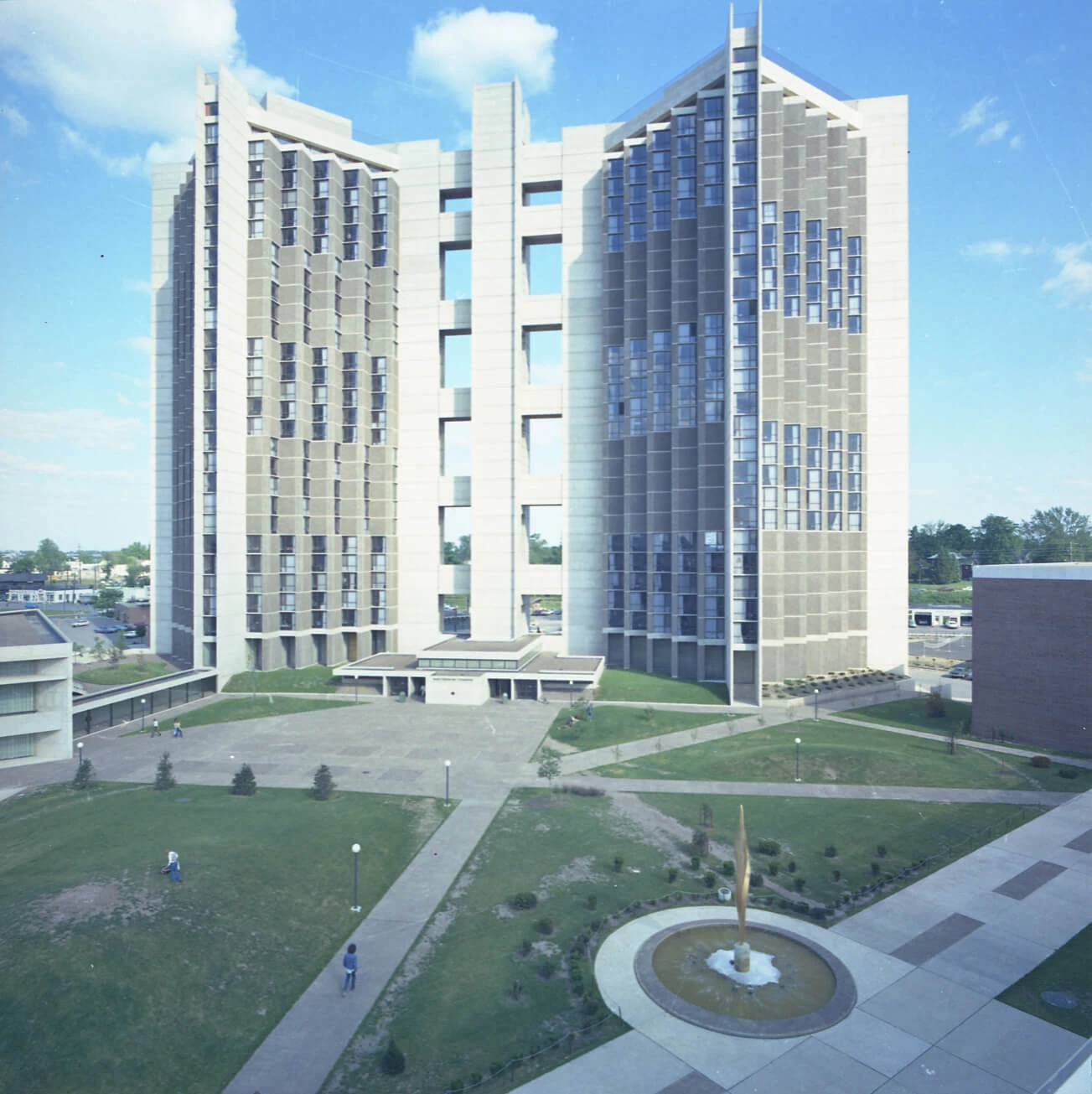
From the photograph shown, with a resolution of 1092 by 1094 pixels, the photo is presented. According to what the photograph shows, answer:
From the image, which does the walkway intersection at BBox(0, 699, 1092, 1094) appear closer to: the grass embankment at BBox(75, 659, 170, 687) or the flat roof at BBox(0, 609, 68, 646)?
the flat roof at BBox(0, 609, 68, 646)

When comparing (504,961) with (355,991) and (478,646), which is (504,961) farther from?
(478,646)

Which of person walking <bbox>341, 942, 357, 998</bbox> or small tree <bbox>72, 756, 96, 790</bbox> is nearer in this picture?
person walking <bbox>341, 942, 357, 998</bbox>

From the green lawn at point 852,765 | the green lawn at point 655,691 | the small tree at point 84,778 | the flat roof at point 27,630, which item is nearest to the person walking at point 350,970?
the green lawn at point 852,765

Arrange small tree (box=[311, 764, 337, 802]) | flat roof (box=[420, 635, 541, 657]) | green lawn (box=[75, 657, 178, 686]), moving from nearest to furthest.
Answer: small tree (box=[311, 764, 337, 802]) < green lawn (box=[75, 657, 178, 686]) < flat roof (box=[420, 635, 541, 657])

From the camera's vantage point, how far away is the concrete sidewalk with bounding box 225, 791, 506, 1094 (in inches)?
849

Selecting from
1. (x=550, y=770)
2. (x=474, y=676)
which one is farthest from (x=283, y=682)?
(x=550, y=770)

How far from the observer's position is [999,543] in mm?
171125

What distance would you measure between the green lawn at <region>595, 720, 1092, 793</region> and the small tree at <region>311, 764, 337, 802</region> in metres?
18.1

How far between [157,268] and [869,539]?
9370 cm

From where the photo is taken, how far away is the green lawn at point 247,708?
2534 inches

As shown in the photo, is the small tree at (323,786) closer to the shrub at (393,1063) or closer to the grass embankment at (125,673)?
the shrub at (393,1063)

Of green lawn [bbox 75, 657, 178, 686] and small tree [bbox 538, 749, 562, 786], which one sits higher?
green lawn [bbox 75, 657, 178, 686]

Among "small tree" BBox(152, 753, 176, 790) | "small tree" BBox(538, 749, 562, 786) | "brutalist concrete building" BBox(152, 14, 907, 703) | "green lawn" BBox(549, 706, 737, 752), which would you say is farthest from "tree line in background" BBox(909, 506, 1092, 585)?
"small tree" BBox(152, 753, 176, 790)

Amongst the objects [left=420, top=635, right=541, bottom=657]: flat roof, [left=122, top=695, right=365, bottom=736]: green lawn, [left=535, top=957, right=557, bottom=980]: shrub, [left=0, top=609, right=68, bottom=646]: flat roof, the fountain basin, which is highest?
[left=0, top=609, right=68, bottom=646]: flat roof
